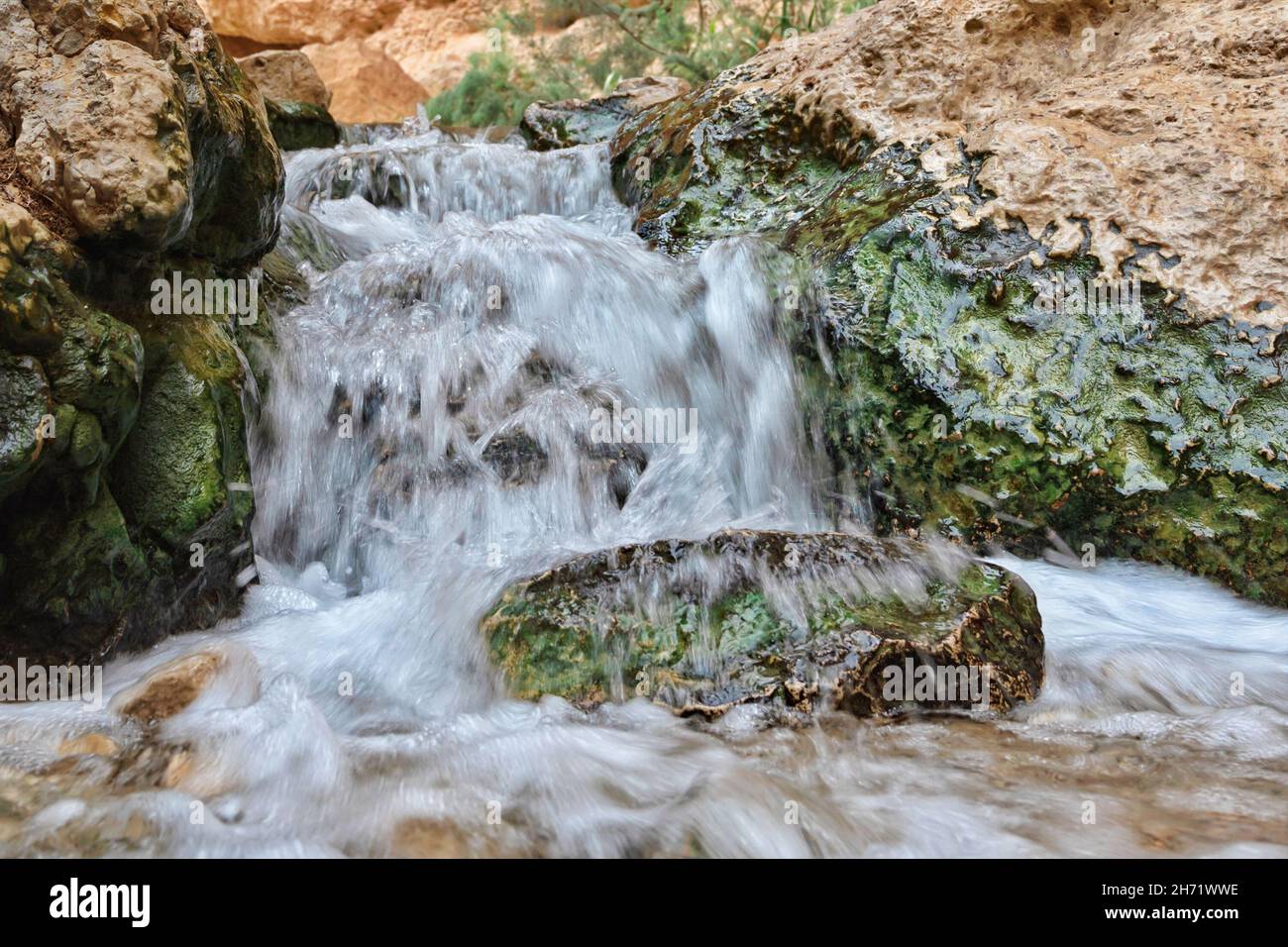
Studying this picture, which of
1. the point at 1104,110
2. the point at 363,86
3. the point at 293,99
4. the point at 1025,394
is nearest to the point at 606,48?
the point at 363,86

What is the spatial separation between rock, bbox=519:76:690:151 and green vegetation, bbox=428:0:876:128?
3.38 metres

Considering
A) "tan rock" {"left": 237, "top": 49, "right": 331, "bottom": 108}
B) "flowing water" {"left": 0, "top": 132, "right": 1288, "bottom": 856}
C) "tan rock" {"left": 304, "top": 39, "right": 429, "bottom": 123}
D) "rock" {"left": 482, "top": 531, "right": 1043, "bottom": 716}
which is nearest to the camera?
"flowing water" {"left": 0, "top": 132, "right": 1288, "bottom": 856}

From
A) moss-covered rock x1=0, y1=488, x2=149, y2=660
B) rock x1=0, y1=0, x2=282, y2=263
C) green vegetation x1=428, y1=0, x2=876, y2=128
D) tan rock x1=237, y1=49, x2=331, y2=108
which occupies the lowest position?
moss-covered rock x1=0, y1=488, x2=149, y2=660

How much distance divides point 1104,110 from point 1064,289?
1.16m

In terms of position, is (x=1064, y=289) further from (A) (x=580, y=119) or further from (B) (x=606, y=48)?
(B) (x=606, y=48)

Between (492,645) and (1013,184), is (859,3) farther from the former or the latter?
(492,645)

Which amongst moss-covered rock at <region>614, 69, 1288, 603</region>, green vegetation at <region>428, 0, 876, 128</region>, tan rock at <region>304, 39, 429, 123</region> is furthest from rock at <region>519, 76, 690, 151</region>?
tan rock at <region>304, 39, 429, 123</region>

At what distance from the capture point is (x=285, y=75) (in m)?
9.43

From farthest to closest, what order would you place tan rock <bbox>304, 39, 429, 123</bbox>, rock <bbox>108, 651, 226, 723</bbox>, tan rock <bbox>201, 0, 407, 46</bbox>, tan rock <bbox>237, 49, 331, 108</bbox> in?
1. tan rock <bbox>201, 0, 407, 46</bbox>
2. tan rock <bbox>304, 39, 429, 123</bbox>
3. tan rock <bbox>237, 49, 331, 108</bbox>
4. rock <bbox>108, 651, 226, 723</bbox>

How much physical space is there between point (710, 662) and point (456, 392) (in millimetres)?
2037

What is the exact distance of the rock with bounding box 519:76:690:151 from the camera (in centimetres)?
781

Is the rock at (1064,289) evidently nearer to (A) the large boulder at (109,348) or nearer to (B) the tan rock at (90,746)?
(A) the large boulder at (109,348)

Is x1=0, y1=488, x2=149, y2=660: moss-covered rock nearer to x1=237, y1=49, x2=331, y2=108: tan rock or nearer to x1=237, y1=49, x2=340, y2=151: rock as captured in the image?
x1=237, y1=49, x2=340, y2=151: rock
